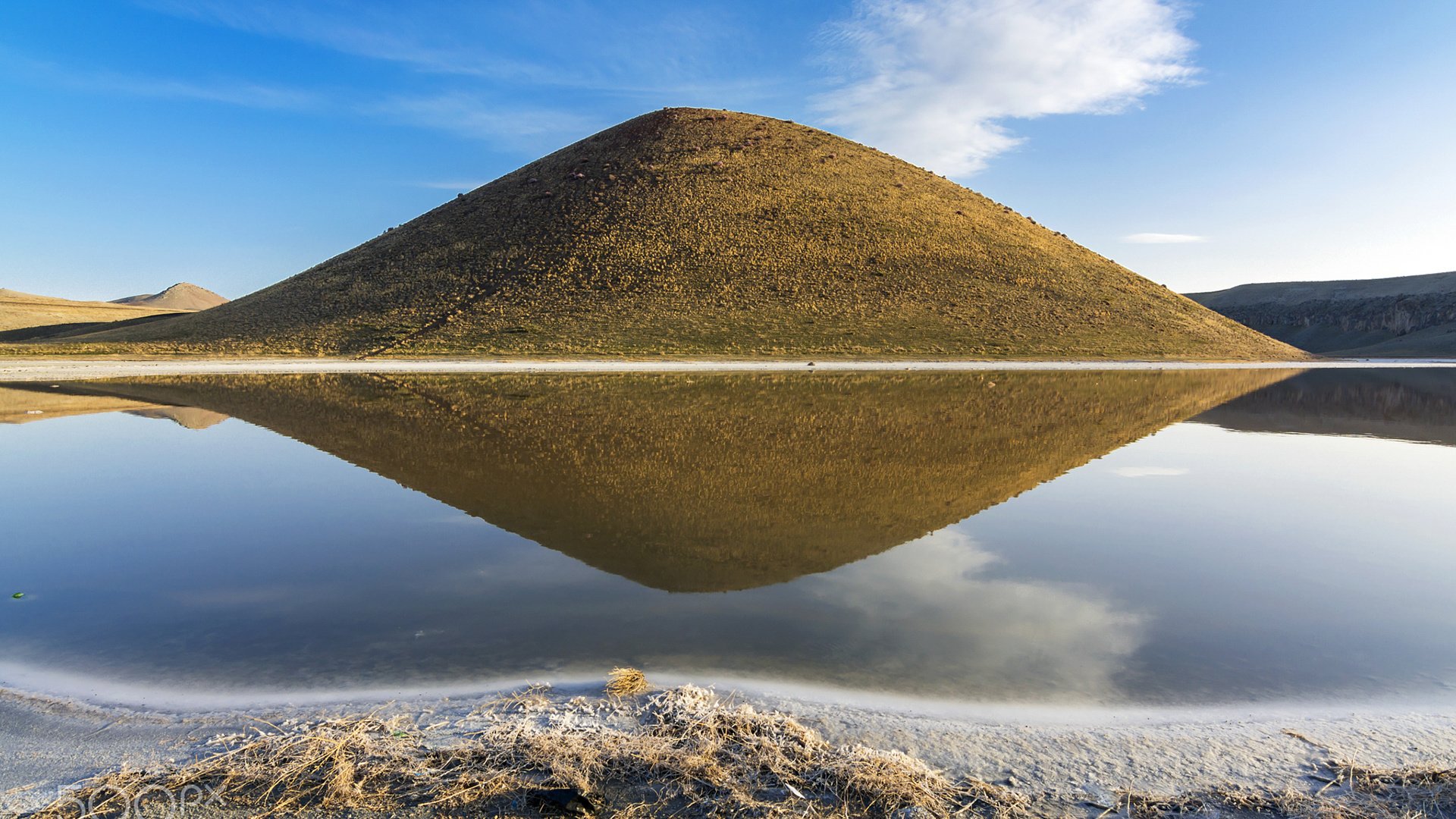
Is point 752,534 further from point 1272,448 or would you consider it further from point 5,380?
point 5,380

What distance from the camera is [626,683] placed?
5250mm

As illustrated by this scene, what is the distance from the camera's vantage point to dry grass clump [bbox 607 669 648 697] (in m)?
5.19

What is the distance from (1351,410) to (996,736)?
31.1 metres

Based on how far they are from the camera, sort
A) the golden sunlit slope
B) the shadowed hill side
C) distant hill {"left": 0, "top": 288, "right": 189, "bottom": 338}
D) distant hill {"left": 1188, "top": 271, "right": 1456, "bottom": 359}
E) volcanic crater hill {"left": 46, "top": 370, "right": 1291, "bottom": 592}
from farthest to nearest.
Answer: the golden sunlit slope, distant hill {"left": 0, "top": 288, "right": 189, "bottom": 338}, distant hill {"left": 1188, "top": 271, "right": 1456, "bottom": 359}, the shadowed hill side, volcanic crater hill {"left": 46, "top": 370, "right": 1291, "bottom": 592}

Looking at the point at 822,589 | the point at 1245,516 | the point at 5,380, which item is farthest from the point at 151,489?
the point at 5,380

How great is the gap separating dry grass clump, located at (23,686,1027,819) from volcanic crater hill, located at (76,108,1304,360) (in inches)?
2042

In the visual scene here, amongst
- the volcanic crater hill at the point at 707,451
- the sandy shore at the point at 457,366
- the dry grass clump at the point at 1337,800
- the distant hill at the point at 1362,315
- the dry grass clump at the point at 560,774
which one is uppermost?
the distant hill at the point at 1362,315

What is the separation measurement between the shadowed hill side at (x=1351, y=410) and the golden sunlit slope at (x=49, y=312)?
396ft

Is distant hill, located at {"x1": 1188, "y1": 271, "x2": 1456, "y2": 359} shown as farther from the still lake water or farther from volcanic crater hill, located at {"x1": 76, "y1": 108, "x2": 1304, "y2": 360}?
the still lake water

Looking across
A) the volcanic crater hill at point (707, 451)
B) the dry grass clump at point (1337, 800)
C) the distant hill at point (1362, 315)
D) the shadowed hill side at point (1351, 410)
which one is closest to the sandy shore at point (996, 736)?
the dry grass clump at point (1337, 800)

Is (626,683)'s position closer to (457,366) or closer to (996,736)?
(996,736)

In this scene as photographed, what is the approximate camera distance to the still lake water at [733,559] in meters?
5.84

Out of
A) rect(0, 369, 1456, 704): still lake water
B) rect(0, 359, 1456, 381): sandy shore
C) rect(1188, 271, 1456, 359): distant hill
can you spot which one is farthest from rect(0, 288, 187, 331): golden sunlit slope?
rect(1188, 271, 1456, 359): distant hill

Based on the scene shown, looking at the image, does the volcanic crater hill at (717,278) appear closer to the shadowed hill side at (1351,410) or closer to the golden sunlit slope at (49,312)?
the shadowed hill side at (1351,410)
